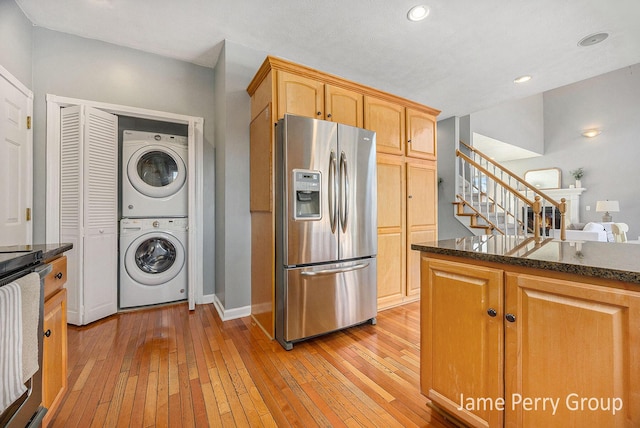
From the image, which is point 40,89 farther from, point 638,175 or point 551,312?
point 638,175

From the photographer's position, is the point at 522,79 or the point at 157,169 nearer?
the point at 157,169

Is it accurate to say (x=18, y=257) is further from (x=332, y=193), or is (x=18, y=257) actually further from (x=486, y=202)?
→ (x=486, y=202)

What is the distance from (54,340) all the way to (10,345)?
52cm

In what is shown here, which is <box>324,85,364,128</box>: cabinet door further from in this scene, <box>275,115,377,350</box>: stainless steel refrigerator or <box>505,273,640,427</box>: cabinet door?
<box>505,273,640,427</box>: cabinet door

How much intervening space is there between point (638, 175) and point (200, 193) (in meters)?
10.4

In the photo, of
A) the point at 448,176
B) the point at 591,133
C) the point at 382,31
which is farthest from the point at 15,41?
the point at 591,133

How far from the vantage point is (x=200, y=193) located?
305 cm

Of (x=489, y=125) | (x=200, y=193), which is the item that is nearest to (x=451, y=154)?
(x=489, y=125)

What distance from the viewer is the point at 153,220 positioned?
300cm

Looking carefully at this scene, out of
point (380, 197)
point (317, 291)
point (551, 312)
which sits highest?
point (380, 197)

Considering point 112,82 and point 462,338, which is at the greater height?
point 112,82

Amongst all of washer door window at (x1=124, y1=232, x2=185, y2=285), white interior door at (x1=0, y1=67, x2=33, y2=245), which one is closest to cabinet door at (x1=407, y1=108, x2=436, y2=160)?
washer door window at (x1=124, y1=232, x2=185, y2=285)

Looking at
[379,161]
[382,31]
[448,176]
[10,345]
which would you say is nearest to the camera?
[10,345]

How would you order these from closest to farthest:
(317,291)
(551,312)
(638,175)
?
(551,312) → (317,291) → (638,175)
